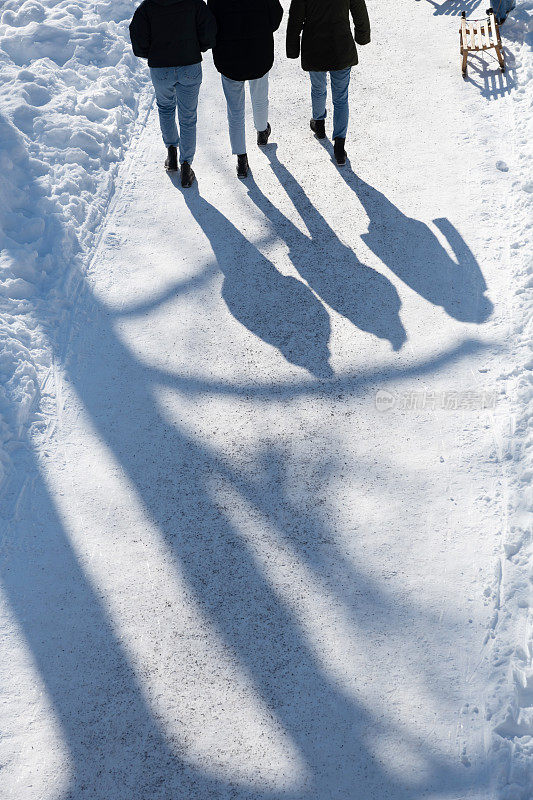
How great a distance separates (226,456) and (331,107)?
3.86 m

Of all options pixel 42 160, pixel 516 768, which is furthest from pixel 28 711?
pixel 42 160

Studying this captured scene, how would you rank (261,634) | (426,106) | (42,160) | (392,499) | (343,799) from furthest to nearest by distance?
1. (426,106)
2. (42,160)
3. (392,499)
4. (261,634)
5. (343,799)

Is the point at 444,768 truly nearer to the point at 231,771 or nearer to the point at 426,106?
the point at 231,771

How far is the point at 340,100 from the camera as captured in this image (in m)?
6.39

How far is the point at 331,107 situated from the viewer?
7.23 meters

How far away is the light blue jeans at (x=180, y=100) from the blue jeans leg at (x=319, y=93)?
959 mm

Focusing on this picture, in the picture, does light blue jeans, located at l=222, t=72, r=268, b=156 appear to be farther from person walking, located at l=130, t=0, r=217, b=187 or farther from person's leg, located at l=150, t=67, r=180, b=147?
person's leg, located at l=150, t=67, r=180, b=147

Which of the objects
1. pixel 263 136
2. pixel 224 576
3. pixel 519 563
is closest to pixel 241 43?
pixel 263 136

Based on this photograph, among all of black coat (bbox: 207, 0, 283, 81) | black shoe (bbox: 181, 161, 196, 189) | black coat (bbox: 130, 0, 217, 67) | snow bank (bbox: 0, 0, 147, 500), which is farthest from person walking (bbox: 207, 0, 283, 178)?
snow bank (bbox: 0, 0, 147, 500)

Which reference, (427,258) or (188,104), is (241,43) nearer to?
(188,104)

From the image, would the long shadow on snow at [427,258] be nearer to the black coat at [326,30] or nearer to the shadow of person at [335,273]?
the shadow of person at [335,273]

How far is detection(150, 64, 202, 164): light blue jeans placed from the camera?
Answer: 598 cm

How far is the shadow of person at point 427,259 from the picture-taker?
558cm

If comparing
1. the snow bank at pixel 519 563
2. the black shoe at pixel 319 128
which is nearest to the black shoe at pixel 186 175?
the black shoe at pixel 319 128
